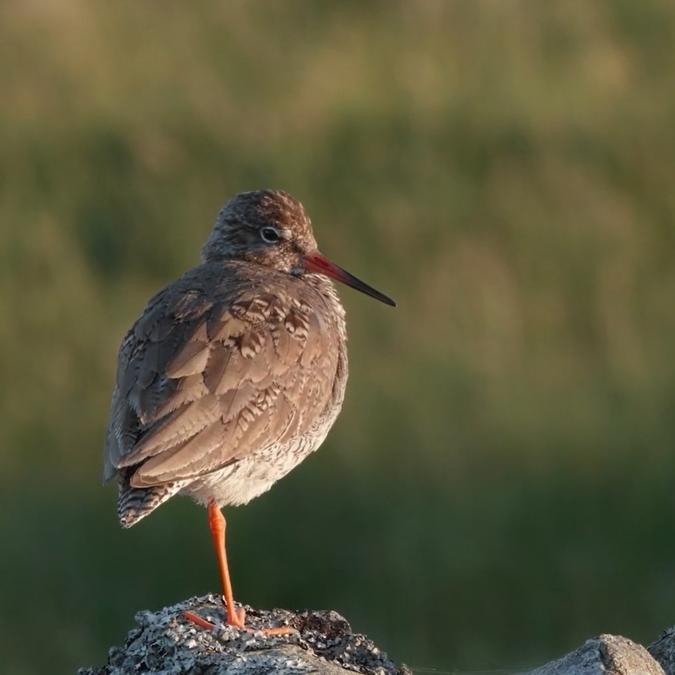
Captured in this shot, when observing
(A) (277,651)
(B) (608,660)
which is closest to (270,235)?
(A) (277,651)

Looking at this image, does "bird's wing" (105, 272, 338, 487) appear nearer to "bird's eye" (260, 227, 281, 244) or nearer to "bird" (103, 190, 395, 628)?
"bird" (103, 190, 395, 628)

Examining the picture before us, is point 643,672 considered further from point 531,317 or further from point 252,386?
point 531,317

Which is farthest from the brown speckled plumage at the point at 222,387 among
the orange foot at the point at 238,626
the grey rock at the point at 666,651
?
the grey rock at the point at 666,651

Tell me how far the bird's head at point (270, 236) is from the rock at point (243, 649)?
224 cm

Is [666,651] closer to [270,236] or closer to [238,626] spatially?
[238,626]

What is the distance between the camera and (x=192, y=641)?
240 inches

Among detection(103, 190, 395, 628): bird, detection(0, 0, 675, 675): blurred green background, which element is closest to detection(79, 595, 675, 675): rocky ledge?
detection(103, 190, 395, 628): bird

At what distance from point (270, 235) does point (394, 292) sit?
3655 mm

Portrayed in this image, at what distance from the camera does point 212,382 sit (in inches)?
279

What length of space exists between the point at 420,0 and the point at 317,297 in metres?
6.87

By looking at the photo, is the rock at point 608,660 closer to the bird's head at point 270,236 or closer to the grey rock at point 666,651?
the grey rock at point 666,651

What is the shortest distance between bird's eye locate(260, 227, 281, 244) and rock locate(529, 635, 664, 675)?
10.3ft

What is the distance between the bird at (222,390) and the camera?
684 cm

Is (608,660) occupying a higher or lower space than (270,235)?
lower
